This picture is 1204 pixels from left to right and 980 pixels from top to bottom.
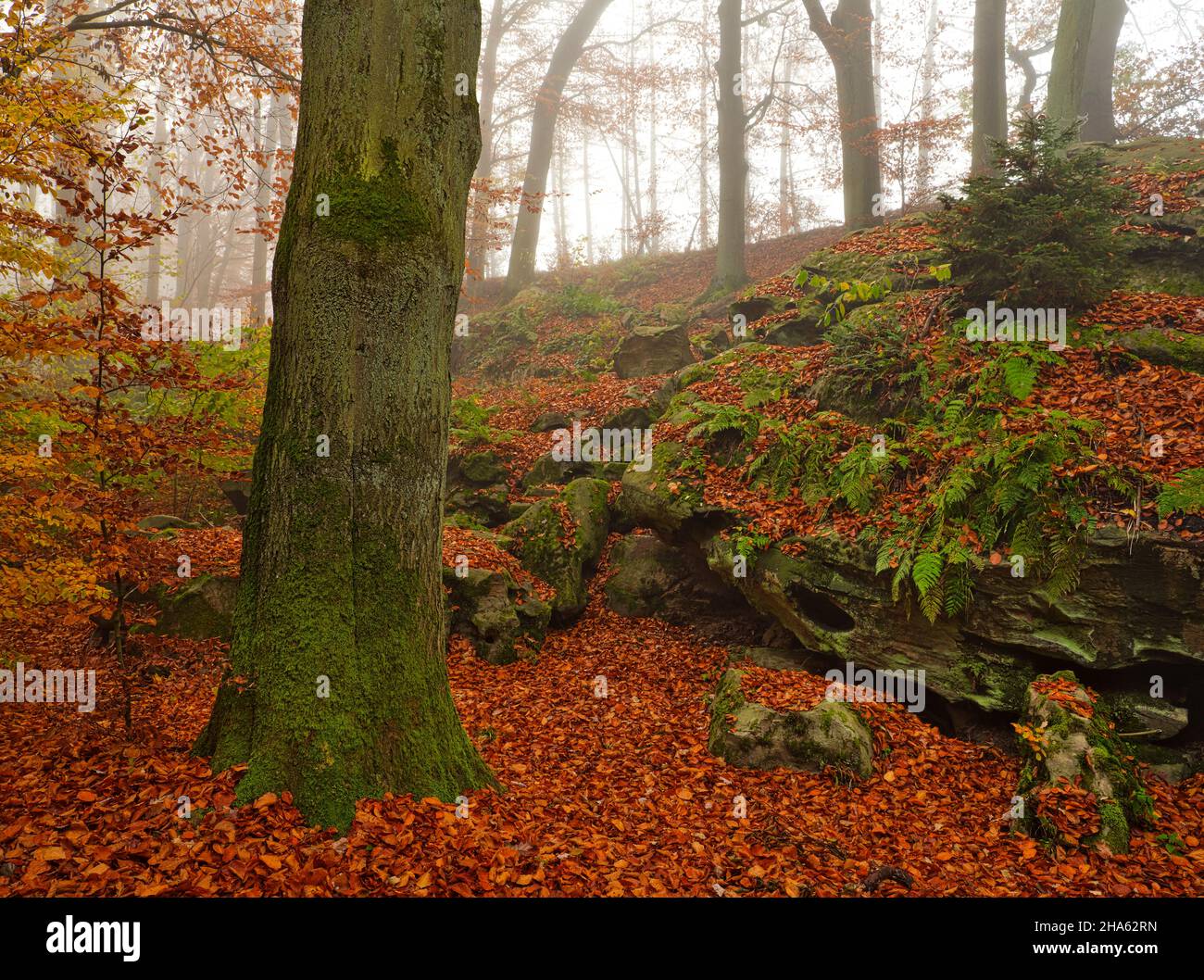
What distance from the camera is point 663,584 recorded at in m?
8.52

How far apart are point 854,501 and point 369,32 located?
5.47 m

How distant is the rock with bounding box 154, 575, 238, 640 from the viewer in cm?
682

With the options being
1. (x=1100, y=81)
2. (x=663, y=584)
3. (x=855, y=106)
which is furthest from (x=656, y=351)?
(x=1100, y=81)

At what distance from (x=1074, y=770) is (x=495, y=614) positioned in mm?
5350

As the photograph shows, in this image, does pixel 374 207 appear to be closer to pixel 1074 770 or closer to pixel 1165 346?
pixel 1074 770

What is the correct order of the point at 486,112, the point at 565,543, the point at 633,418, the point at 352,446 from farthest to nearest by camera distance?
the point at 486,112 → the point at 633,418 → the point at 565,543 → the point at 352,446

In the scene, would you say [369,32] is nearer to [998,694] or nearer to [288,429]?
[288,429]

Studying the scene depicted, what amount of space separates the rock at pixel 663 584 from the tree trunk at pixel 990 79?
1113 centimetres

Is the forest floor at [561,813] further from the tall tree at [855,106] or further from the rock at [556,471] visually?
the tall tree at [855,106]

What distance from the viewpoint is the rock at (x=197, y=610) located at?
22.4 ft

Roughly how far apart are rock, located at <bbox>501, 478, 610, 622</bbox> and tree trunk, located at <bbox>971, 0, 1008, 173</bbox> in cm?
1118

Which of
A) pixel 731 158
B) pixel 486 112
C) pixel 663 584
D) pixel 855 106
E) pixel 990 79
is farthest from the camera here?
pixel 486 112

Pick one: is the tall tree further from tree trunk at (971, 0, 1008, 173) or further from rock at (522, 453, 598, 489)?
rock at (522, 453, 598, 489)
